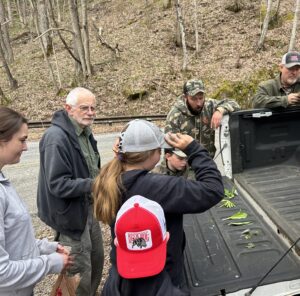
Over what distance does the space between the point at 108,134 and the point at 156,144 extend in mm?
11368

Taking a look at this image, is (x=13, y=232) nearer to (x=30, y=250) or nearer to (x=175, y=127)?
(x=30, y=250)

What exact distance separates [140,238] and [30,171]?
329 inches

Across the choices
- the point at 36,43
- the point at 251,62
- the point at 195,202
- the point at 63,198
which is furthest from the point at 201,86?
the point at 36,43

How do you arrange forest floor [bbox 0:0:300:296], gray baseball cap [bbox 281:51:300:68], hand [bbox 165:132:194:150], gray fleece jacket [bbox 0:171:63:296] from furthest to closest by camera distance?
1. forest floor [bbox 0:0:300:296]
2. gray baseball cap [bbox 281:51:300:68]
3. hand [bbox 165:132:194:150]
4. gray fleece jacket [bbox 0:171:63:296]

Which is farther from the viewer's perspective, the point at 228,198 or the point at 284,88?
the point at 284,88

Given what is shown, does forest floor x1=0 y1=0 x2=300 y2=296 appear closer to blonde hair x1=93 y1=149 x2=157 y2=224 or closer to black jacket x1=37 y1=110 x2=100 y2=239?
black jacket x1=37 y1=110 x2=100 y2=239

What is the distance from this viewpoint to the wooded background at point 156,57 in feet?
56.0

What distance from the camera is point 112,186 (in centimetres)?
200

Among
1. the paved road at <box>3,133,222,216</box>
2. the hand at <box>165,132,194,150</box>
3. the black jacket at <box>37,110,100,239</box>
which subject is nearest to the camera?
the hand at <box>165,132,194,150</box>

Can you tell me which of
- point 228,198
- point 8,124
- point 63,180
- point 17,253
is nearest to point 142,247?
point 17,253

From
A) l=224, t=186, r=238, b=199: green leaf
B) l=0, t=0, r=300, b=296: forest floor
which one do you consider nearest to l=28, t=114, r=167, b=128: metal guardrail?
l=0, t=0, r=300, b=296: forest floor

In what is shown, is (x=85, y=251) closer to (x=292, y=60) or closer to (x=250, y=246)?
(x=250, y=246)

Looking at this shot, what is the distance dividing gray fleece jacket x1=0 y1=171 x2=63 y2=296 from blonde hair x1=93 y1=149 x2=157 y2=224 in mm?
434

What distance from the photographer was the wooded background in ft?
56.0
